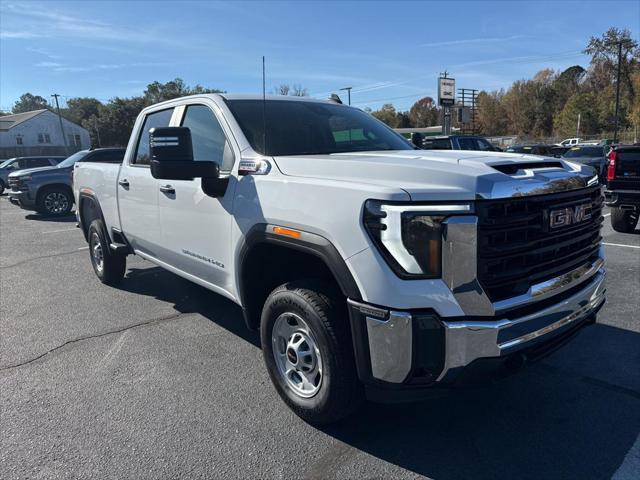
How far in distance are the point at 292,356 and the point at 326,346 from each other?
1.45 feet

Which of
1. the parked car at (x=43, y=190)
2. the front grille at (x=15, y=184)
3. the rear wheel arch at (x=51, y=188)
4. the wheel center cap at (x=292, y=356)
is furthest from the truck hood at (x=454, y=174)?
the front grille at (x=15, y=184)

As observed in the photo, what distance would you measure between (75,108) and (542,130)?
93.8 m

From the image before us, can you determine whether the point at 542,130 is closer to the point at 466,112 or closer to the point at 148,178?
→ the point at 466,112

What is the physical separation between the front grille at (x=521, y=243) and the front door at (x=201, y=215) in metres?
1.75

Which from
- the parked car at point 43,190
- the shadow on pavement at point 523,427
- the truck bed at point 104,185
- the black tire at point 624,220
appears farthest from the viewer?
the parked car at point 43,190

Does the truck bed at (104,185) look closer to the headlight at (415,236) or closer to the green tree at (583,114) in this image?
the headlight at (415,236)

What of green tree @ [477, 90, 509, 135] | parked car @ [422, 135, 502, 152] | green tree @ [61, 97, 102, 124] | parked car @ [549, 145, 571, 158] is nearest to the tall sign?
parked car @ [549, 145, 571, 158]

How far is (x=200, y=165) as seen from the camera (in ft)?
10.3

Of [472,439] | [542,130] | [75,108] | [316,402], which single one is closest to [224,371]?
[316,402]

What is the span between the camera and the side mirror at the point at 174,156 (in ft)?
10.1

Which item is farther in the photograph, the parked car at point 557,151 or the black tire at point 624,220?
the parked car at point 557,151

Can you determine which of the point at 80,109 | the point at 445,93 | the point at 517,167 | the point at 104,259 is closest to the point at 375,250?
the point at 517,167

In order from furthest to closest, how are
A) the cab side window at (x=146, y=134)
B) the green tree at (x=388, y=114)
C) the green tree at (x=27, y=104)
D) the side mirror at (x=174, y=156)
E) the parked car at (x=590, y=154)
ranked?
the green tree at (x=27, y=104)
the green tree at (x=388, y=114)
the parked car at (x=590, y=154)
the cab side window at (x=146, y=134)
the side mirror at (x=174, y=156)

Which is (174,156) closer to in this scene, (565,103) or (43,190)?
(43,190)
